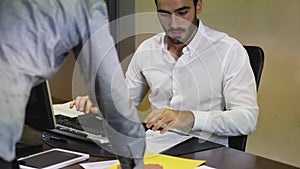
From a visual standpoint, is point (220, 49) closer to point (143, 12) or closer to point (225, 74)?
point (225, 74)

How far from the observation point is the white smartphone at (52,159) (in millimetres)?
1209

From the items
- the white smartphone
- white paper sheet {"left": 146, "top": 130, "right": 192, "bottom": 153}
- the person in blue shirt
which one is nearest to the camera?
the person in blue shirt

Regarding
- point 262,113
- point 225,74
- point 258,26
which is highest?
point 258,26

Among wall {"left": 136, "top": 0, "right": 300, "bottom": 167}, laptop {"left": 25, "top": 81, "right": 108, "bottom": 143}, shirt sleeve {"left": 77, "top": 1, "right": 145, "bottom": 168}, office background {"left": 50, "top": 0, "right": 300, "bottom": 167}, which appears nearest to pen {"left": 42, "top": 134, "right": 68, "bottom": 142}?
laptop {"left": 25, "top": 81, "right": 108, "bottom": 143}

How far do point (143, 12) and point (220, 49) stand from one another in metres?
1.53

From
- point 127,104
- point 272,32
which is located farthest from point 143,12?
point 127,104

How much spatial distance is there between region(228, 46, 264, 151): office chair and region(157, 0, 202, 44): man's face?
0.27 metres

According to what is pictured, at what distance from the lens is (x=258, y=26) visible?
2.62 metres

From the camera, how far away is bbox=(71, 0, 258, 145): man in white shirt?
1.69 metres

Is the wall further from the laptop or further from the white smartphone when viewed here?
the white smartphone

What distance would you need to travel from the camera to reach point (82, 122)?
64.7 inches

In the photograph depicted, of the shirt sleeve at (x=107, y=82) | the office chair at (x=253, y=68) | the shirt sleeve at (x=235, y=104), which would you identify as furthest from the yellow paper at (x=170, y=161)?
the shirt sleeve at (x=107, y=82)

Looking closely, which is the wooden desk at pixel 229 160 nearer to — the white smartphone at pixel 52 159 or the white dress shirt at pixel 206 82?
the white smartphone at pixel 52 159

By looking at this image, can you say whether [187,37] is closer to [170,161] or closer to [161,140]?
[161,140]
